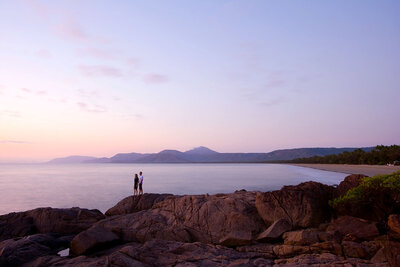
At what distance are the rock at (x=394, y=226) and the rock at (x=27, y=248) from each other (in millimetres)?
13666

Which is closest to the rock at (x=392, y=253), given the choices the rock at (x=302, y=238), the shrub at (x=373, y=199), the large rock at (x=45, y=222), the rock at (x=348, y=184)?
the rock at (x=302, y=238)

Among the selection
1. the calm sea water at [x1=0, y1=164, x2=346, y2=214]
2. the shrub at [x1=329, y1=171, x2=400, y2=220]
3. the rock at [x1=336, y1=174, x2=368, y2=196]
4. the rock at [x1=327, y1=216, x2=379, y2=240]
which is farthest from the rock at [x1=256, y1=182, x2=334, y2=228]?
the calm sea water at [x1=0, y1=164, x2=346, y2=214]

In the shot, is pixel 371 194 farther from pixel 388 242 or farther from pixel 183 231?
pixel 183 231

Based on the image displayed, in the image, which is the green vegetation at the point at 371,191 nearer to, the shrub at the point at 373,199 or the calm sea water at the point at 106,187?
the shrub at the point at 373,199

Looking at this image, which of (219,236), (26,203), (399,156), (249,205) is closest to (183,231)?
(219,236)

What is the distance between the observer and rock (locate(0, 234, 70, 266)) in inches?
482

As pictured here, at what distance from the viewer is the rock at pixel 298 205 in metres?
13.1

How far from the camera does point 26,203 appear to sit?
34.3 metres

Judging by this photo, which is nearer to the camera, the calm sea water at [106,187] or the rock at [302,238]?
the rock at [302,238]

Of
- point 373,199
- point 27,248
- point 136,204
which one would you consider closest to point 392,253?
point 373,199

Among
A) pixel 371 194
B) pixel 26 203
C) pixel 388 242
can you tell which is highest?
pixel 371 194

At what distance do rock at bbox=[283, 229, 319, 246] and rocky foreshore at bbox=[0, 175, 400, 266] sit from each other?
0.03m

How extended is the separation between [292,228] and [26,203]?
3223cm

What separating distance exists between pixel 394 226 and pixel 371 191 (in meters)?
2.28
